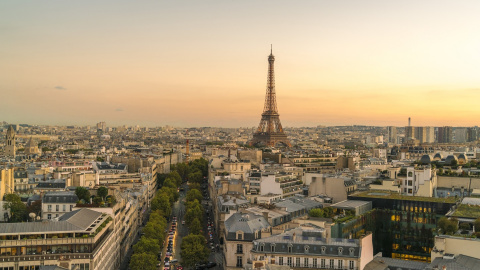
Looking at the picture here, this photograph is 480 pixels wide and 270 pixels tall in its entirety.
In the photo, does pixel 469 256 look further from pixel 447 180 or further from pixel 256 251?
pixel 447 180

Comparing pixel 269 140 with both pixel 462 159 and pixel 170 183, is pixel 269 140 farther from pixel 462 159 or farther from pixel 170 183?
pixel 462 159

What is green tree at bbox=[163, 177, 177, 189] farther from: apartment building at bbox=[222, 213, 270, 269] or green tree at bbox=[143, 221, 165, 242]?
apartment building at bbox=[222, 213, 270, 269]

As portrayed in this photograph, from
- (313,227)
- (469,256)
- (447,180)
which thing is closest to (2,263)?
(313,227)

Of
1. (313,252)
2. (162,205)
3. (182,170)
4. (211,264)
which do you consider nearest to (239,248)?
(313,252)

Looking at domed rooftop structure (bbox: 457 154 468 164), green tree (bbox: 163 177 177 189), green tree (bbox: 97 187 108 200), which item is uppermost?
domed rooftop structure (bbox: 457 154 468 164)

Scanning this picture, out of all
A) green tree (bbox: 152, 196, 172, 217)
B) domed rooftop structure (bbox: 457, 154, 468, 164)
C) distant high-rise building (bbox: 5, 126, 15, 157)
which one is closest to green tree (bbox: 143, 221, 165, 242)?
green tree (bbox: 152, 196, 172, 217)
